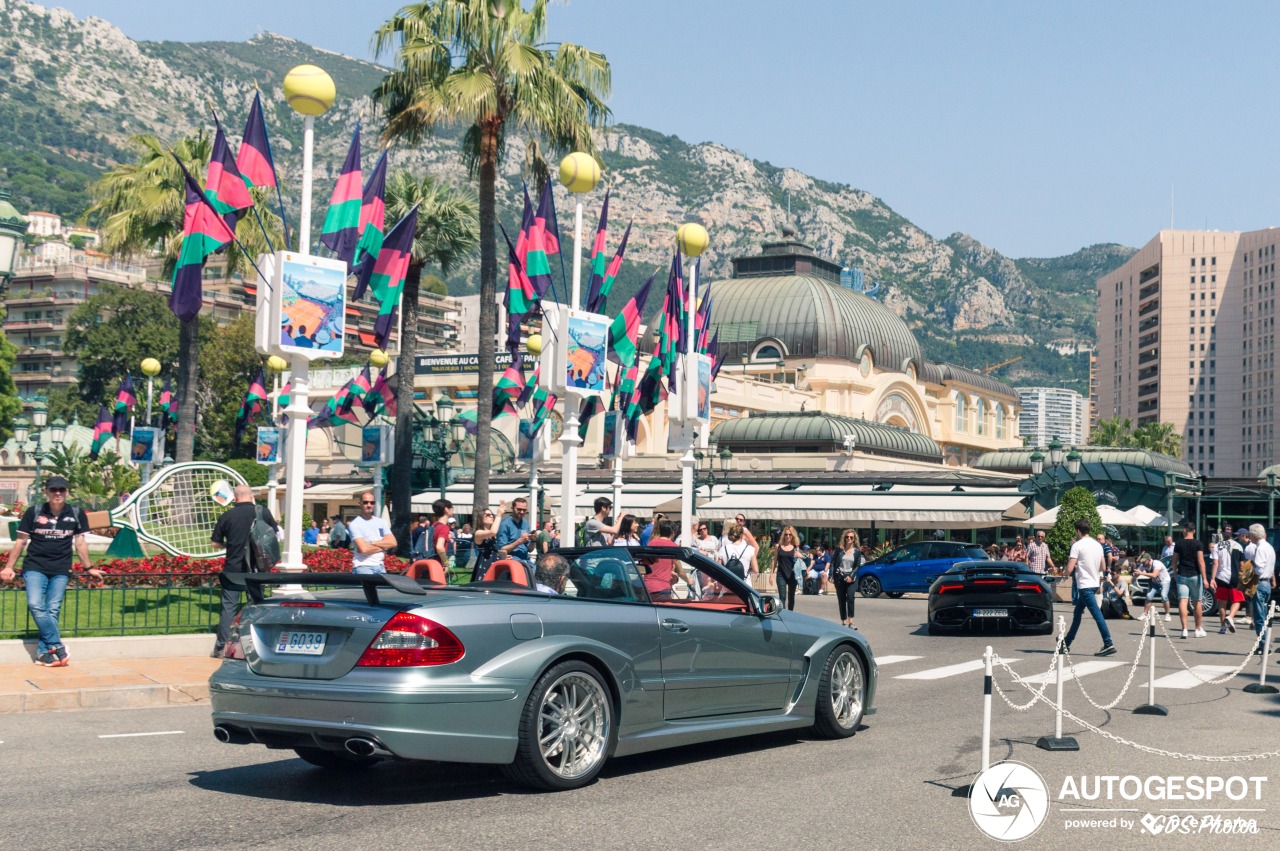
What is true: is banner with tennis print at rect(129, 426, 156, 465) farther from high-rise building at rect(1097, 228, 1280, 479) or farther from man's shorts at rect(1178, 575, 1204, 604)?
high-rise building at rect(1097, 228, 1280, 479)

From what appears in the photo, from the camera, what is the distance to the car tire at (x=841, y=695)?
9602 millimetres

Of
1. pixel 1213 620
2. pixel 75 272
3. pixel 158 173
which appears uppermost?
pixel 75 272

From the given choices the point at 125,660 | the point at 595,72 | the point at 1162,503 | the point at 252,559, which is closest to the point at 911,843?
the point at 252,559

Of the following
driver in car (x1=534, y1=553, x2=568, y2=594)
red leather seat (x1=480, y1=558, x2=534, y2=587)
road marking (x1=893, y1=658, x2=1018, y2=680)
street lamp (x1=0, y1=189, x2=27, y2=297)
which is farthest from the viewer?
road marking (x1=893, y1=658, x2=1018, y2=680)

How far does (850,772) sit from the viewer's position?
837cm

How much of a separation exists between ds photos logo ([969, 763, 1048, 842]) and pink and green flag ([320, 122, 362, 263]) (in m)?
11.7

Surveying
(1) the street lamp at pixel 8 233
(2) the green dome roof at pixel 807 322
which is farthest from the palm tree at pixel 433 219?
(2) the green dome roof at pixel 807 322

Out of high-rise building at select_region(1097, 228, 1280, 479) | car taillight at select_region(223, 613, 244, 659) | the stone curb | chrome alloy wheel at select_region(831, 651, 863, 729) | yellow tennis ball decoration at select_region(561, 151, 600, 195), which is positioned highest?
high-rise building at select_region(1097, 228, 1280, 479)

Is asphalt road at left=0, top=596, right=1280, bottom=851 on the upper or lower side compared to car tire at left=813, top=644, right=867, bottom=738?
lower

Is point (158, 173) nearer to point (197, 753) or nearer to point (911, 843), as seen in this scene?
point (197, 753)

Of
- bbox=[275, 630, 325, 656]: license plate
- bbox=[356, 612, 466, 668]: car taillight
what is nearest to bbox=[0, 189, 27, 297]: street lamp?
bbox=[275, 630, 325, 656]: license plate

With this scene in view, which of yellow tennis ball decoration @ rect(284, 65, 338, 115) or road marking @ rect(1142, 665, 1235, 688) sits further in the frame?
yellow tennis ball decoration @ rect(284, 65, 338, 115)

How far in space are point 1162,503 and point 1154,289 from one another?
5743 inches

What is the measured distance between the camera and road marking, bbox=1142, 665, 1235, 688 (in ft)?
47.7
